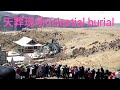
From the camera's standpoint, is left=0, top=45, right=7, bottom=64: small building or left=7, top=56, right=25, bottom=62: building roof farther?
left=7, top=56, right=25, bottom=62: building roof

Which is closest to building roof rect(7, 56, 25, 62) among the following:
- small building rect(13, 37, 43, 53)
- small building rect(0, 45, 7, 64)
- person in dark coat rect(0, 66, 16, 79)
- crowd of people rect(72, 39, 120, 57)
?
small building rect(0, 45, 7, 64)

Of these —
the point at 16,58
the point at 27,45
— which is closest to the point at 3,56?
the point at 16,58

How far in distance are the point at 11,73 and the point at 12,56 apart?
2828 mm

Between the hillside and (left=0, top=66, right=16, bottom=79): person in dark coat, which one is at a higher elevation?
the hillside

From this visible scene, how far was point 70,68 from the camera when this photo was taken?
14141 millimetres

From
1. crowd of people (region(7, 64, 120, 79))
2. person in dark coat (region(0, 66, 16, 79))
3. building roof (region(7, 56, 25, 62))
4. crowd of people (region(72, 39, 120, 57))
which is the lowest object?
crowd of people (region(7, 64, 120, 79))

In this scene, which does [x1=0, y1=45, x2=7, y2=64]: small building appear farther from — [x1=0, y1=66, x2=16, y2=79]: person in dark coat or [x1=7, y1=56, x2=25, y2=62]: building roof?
[x1=0, y1=66, x2=16, y2=79]: person in dark coat

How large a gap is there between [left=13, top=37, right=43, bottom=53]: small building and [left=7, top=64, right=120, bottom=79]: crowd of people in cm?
68

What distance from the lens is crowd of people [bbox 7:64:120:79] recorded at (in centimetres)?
1352

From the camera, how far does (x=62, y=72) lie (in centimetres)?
1391

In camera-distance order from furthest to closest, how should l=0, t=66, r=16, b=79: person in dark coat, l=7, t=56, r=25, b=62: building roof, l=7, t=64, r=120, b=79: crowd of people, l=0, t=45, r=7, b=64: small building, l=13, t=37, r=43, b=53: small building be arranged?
l=13, t=37, r=43, b=53: small building, l=7, t=56, r=25, b=62: building roof, l=0, t=45, r=7, b=64: small building, l=7, t=64, r=120, b=79: crowd of people, l=0, t=66, r=16, b=79: person in dark coat

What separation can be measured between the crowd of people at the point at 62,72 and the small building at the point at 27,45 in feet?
2.22

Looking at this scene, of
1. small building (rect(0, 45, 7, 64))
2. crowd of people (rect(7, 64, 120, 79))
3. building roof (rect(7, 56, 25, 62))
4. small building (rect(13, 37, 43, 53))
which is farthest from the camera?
small building (rect(13, 37, 43, 53))
